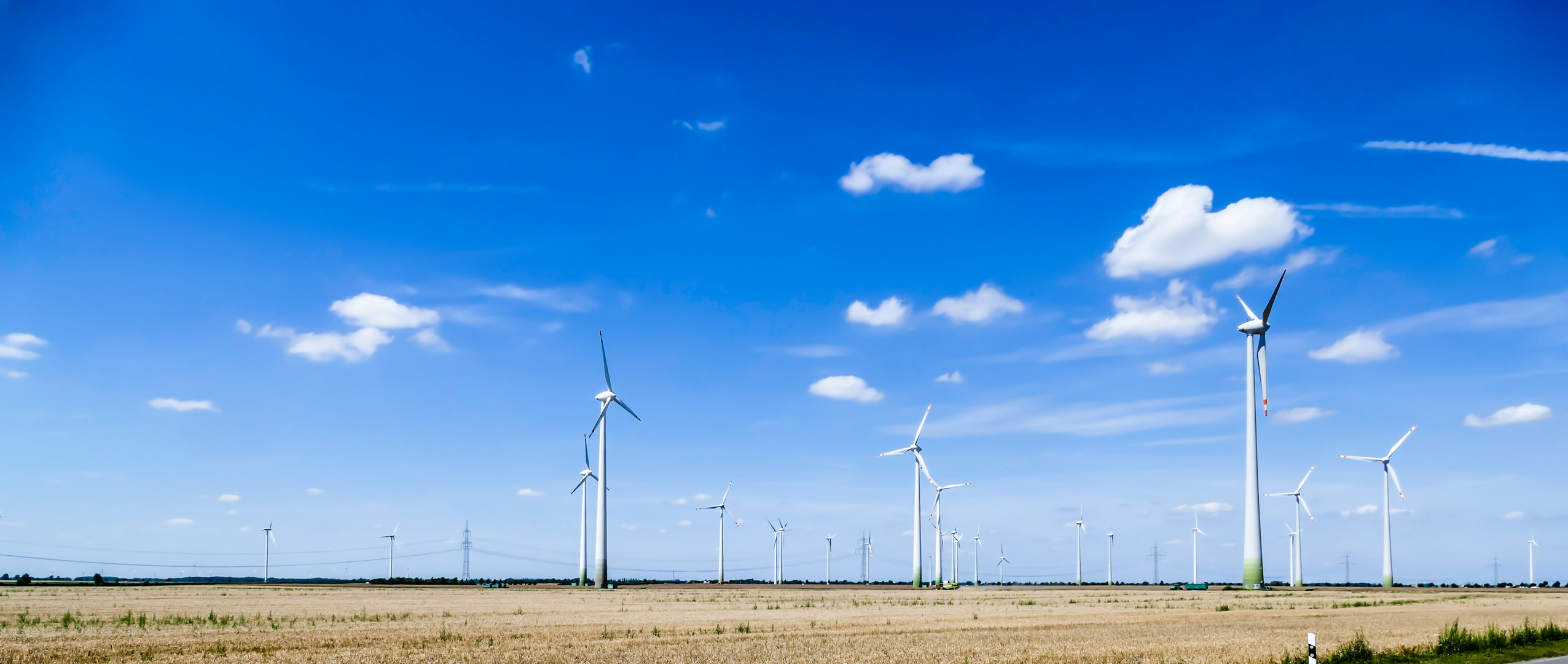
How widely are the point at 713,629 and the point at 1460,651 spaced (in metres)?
32.9

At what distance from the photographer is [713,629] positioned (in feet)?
171

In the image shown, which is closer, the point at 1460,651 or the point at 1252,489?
the point at 1460,651

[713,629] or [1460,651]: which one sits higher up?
[1460,651]

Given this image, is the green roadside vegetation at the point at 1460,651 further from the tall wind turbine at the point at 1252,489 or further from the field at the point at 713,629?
the tall wind turbine at the point at 1252,489

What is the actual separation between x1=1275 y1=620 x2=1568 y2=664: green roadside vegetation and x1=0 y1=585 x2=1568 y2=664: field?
201cm

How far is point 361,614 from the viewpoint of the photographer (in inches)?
2589

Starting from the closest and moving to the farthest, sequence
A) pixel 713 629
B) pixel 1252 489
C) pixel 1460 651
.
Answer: pixel 1460 651 < pixel 713 629 < pixel 1252 489

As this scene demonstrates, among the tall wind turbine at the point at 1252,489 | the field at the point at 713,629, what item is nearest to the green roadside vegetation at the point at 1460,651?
the field at the point at 713,629

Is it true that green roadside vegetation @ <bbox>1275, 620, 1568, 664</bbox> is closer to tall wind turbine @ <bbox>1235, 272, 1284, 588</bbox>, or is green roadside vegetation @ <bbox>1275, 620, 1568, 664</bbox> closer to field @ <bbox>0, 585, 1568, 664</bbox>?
field @ <bbox>0, 585, 1568, 664</bbox>

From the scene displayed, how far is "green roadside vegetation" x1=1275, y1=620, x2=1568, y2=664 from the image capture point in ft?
111

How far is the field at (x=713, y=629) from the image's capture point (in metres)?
36.7

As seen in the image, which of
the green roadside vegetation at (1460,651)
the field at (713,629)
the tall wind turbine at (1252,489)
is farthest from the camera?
the tall wind turbine at (1252,489)

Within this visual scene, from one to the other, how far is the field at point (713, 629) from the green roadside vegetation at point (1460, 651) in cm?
201

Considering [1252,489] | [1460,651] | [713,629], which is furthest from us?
[1252,489]
